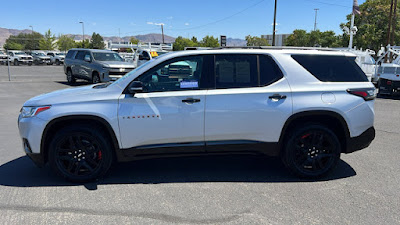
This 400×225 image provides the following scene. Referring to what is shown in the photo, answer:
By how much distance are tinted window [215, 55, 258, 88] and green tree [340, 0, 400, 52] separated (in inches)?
1704

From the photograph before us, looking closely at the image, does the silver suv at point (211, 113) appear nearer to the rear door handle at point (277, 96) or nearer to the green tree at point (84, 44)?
the rear door handle at point (277, 96)

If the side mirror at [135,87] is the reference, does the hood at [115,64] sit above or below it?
above

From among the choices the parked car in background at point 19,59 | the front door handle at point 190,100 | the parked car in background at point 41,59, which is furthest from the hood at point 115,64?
the parked car in background at point 41,59

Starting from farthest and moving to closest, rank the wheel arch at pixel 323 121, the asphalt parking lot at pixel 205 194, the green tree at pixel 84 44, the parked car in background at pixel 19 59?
1. the green tree at pixel 84 44
2. the parked car in background at pixel 19 59
3. the wheel arch at pixel 323 121
4. the asphalt parking lot at pixel 205 194

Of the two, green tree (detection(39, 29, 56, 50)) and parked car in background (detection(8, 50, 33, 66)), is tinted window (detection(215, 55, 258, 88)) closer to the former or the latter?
parked car in background (detection(8, 50, 33, 66))

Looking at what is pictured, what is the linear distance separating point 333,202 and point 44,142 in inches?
141

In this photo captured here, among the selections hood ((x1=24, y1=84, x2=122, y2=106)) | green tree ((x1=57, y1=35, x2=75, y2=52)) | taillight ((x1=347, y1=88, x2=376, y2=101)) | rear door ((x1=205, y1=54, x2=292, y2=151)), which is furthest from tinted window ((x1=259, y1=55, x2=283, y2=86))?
green tree ((x1=57, y1=35, x2=75, y2=52))

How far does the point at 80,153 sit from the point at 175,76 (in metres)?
1.58

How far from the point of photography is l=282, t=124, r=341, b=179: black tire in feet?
13.9

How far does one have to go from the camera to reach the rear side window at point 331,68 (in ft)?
14.2

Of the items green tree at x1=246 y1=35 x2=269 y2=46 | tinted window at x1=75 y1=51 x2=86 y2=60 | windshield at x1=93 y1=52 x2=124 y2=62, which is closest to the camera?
windshield at x1=93 y1=52 x2=124 y2=62

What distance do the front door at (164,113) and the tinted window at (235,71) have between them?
10.2 inches

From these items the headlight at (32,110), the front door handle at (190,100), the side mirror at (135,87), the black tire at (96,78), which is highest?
the side mirror at (135,87)

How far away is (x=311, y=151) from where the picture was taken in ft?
14.1
